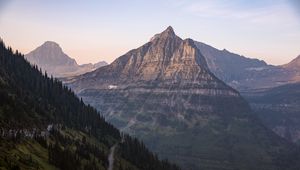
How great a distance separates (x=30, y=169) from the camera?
7844 inches

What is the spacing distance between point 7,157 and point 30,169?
372 inches

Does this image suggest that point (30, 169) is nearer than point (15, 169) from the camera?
No

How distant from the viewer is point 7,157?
7731 inches

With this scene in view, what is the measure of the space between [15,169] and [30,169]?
17498 millimetres

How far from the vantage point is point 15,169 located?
182000 mm

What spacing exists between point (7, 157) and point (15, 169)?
52.1 ft

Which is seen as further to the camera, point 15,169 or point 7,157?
point 7,157
